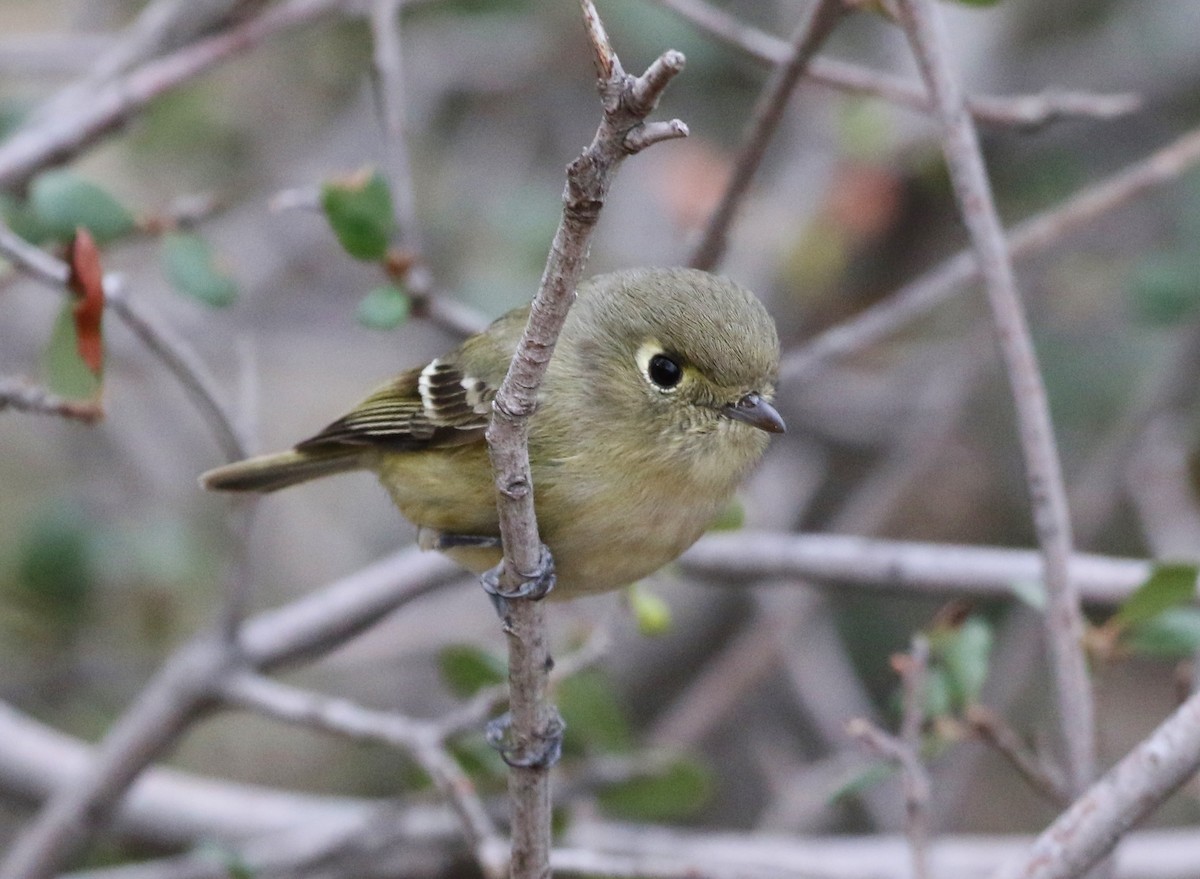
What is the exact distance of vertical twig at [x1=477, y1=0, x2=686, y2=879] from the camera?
142cm

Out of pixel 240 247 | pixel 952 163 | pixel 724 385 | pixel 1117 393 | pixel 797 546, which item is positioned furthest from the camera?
pixel 240 247

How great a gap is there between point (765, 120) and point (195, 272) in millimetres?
Answer: 1229

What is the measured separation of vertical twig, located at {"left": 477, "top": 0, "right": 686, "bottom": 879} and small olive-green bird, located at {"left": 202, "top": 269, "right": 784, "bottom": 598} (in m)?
0.24

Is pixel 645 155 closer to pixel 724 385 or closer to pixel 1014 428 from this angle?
pixel 1014 428

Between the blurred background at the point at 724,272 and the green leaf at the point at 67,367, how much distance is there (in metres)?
1.76

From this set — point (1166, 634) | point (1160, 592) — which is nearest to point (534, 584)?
point (1160, 592)

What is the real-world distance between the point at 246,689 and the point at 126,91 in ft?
4.69

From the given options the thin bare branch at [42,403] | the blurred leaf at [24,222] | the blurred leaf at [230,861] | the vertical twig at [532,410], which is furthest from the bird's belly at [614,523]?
the blurred leaf at [24,222]

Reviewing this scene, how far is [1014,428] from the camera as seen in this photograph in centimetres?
→ 513

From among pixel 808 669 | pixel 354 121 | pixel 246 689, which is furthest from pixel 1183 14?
pixel 246 689

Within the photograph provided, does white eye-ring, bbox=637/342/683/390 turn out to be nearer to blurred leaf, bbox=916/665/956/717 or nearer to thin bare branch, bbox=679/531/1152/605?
blurred leaf, bbox=916/665/956/717

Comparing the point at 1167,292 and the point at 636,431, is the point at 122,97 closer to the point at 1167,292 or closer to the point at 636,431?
the point at 636,431

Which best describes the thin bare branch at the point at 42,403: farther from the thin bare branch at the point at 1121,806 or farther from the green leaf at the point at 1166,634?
the green leaf at the point at 1166,634

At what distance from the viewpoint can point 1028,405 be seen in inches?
98.3
